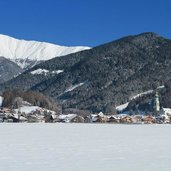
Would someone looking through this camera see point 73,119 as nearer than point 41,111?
Yes

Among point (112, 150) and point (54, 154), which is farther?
point (112, 150)

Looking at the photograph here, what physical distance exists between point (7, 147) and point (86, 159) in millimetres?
8012

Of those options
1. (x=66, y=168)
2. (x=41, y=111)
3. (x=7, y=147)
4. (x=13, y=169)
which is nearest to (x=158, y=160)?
(x=66, y=168)

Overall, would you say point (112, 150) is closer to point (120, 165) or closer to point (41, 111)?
point (120, 165)

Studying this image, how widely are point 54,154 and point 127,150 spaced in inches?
202

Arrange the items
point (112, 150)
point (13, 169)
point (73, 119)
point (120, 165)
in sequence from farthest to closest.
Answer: point (73, 119) < point (112, 150) < point (120, 165) < point (13, 169)

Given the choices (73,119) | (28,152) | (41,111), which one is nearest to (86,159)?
(28,152)

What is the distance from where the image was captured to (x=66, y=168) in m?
21.4

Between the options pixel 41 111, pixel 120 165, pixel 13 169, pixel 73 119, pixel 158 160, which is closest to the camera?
pixel 13 169

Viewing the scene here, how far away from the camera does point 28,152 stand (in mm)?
27969

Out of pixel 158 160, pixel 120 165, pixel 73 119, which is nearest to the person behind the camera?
pixel 120 165

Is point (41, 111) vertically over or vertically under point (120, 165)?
over

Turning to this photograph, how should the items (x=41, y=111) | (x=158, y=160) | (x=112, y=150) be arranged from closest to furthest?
(x=158, y=160), (x=112, y=150), (x=41, y=111)

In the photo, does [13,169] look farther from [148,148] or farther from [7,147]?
[148,148]
